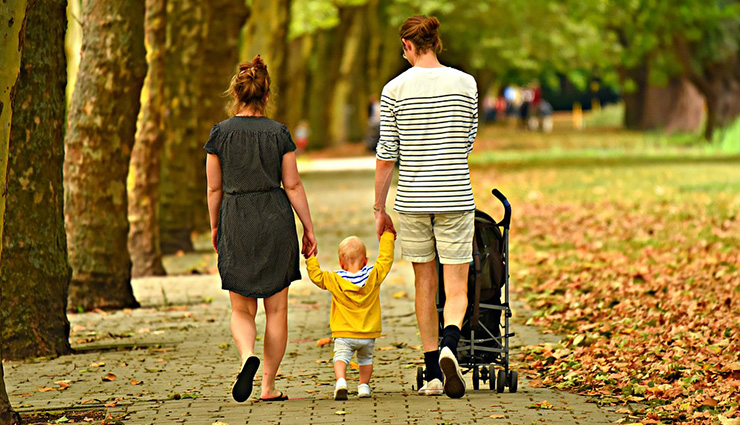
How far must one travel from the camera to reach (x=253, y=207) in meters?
7.52

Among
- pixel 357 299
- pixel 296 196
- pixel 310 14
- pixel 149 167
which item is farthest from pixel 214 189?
pixel 310 14

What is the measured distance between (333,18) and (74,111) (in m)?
29.7

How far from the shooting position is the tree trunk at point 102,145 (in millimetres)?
12344

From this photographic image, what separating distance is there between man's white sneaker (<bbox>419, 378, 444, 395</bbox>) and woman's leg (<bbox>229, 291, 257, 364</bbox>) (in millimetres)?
976

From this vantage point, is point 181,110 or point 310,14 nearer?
point 181,110

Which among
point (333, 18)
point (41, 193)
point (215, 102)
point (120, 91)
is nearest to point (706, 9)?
point (333, 18)

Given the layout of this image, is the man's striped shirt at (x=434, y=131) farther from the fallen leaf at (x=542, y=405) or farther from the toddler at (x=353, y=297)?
the fallen leaf at (x=542, y=405)

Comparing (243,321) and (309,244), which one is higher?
(309,244)

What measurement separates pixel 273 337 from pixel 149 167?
8080 mm

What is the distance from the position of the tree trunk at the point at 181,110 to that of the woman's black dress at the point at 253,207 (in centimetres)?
1096

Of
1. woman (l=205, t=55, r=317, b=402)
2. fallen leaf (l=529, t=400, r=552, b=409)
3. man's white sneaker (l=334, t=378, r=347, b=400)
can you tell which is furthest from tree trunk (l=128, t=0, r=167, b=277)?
fallen leaf (l=529, t=400, r=552, b=409)

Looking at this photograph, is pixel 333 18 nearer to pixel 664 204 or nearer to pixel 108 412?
pixel 664 204

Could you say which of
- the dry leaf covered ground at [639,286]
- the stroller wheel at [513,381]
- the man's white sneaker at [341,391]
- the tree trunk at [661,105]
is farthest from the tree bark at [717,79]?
the man's white sneaker at [341,391]

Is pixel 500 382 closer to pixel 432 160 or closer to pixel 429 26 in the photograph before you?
pixel 432 160
